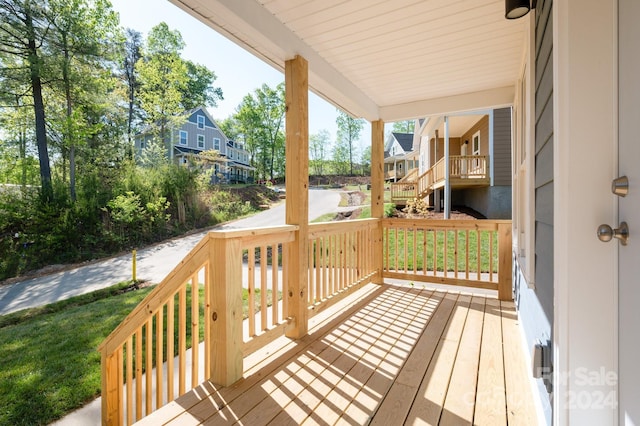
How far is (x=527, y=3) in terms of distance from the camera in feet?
5.30

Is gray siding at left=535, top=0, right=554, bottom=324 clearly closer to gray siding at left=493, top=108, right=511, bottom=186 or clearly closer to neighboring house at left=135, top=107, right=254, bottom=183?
gray siding at left=493, top=108, right=511, bottom=186

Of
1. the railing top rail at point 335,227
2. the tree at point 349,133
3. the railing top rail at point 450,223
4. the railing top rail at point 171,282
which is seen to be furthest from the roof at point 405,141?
the railing top rail at point 171,282

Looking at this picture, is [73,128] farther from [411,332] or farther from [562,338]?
[562,338]

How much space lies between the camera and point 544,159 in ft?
4.59

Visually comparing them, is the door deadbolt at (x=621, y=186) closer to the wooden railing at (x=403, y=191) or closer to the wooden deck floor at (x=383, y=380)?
the wooden deck floor at (x=383, y=380)

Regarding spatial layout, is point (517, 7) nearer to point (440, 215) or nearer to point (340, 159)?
point (440, 215)

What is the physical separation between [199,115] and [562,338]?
59.2 feet

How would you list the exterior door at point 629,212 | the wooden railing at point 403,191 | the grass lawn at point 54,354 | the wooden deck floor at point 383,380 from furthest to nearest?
the wooden railing at point 403,191 < the grass lawn at point 54,354 < the wooden deck floor at point 383,380 < the exterior door at point 629,212

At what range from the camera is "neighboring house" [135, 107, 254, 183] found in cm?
1283

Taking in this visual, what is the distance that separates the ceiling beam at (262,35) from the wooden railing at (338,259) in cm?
141

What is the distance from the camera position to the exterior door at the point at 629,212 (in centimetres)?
78

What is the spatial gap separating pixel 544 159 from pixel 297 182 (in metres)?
1.64

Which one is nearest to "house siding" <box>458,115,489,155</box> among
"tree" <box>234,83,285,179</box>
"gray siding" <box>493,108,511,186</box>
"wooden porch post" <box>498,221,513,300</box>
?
"gray siding" <box>493,108,511,186</box>

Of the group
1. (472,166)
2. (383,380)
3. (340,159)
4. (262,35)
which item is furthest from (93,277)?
(340,159)
